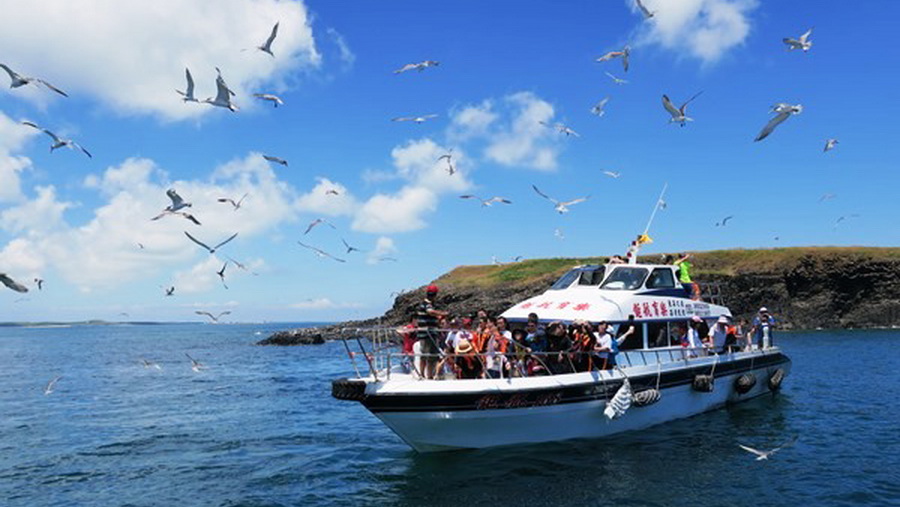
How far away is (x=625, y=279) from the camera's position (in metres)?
16.2

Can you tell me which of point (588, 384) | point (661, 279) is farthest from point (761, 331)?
point (588, 384)

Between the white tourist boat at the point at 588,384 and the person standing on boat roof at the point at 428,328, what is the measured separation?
0.42m

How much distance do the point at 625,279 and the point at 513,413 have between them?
5.79 metres

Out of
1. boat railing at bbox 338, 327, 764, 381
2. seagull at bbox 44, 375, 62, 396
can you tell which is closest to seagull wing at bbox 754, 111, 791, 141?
boat railing at bbox 338, 327, 764, 381

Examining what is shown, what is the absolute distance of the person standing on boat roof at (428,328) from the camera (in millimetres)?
11492

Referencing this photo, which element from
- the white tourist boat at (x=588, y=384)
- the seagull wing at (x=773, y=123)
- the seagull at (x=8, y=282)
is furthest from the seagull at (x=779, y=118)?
the seagull at (x=8, y=282)

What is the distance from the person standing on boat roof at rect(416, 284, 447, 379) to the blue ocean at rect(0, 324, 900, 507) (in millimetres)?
1750

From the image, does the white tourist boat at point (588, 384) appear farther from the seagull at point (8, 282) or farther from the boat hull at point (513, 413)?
the seagull at point (8, 282)

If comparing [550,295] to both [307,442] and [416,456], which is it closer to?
[416,456]

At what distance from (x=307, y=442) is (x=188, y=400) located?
1025cm

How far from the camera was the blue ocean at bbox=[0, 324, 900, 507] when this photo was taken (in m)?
10.7

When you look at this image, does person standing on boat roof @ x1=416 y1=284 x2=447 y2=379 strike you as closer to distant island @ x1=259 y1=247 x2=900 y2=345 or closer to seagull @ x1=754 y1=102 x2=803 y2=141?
seagull @ x1=754 y1=102 x2=803 y2=141

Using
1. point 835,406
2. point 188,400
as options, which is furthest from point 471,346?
point 188,400

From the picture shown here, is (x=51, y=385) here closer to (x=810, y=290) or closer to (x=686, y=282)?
(x=686, y=282)
